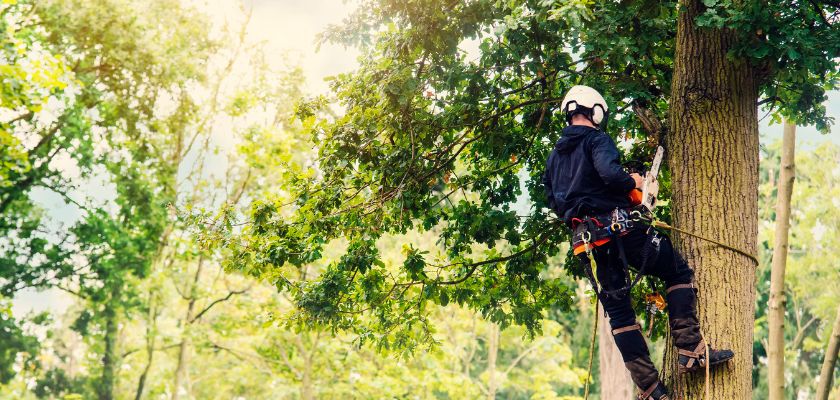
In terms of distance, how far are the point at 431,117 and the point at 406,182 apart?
687 mm

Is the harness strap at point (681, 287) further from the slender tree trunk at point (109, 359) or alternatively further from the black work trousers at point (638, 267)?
the slender tree trunk at point (109, 359)

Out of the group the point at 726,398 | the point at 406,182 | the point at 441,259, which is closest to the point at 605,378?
the point at 441,259

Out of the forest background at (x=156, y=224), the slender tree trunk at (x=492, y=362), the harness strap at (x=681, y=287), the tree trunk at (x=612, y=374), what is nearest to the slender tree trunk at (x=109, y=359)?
the forest background at (x=156, y=224)

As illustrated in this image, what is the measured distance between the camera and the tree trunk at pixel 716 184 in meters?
4.27

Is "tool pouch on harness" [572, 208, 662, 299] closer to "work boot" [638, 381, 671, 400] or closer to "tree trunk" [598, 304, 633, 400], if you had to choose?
"work boot" [638, 381, 671, 400]

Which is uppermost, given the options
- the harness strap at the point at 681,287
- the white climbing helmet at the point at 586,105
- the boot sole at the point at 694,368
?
the white climbing helmet at the point at 586,105

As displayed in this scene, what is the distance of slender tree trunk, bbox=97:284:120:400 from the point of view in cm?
1938

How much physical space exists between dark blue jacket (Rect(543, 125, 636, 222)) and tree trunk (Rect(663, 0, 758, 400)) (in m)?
0.58

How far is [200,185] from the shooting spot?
20.0 m

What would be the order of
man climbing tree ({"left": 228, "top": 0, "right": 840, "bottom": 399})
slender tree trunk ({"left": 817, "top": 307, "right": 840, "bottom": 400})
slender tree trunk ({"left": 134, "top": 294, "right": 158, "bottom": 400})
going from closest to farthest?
man climbing tree ({"left": 228, "top": 0, "right": 840, "bottom": 399})
slender tree trunk ({"left": 817, "top": 307, "right": 840, "bottom": 400})
slender tree trunk ({"left": 134, "top": 294, "right": 158, "bottom": 400})

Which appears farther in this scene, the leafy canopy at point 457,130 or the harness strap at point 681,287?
the leafy canopy at point 457,130

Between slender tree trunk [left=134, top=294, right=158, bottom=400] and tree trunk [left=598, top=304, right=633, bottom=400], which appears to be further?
slender tree trunk [left=134, top=294, right=158, bottom=400]

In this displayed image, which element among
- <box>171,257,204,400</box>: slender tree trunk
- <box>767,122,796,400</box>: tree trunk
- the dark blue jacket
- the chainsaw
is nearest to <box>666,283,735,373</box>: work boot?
the chainsaw

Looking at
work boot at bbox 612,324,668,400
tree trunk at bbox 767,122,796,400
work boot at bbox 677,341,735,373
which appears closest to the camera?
work boot at bbox 677,341,735,373
